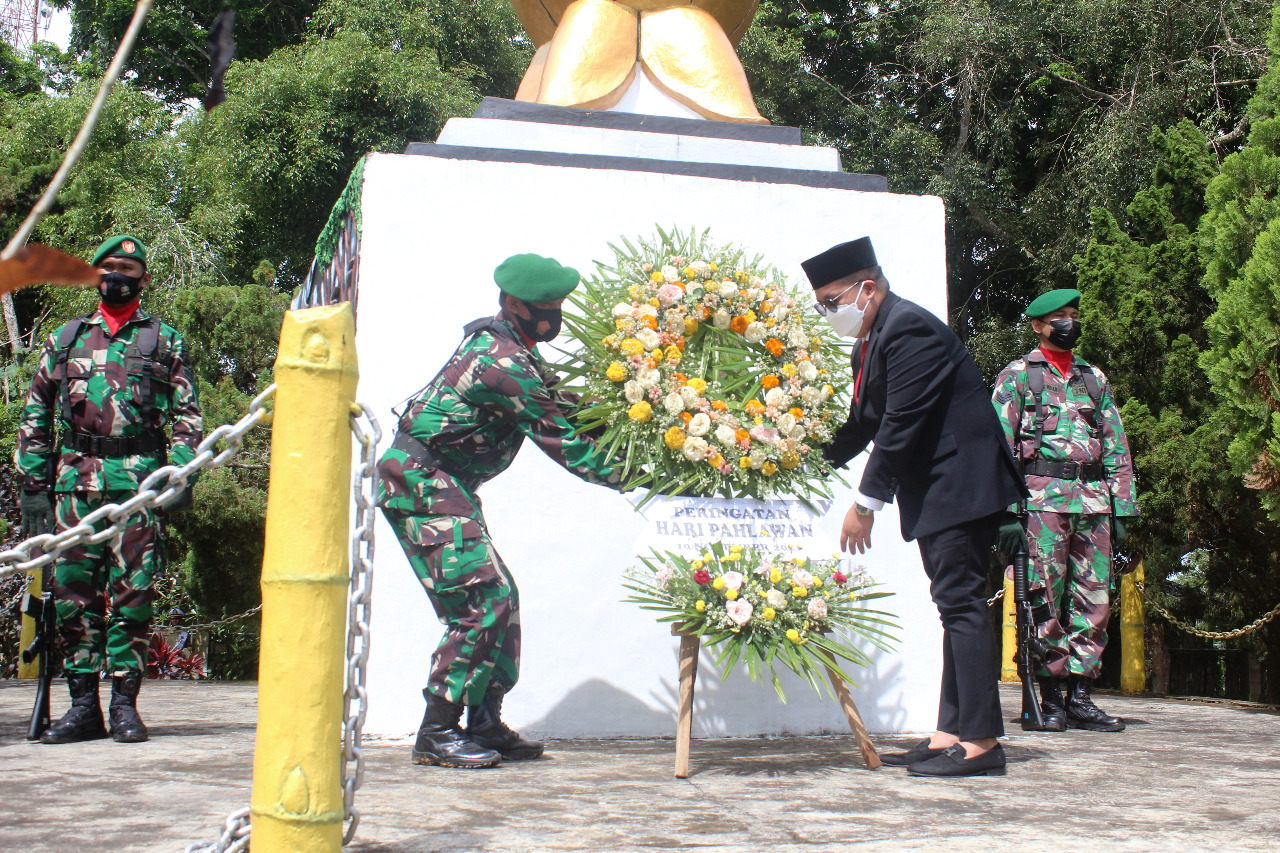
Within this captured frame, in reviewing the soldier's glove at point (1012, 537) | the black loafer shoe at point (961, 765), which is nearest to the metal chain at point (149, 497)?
the black loafer shoe at point (961, 765)

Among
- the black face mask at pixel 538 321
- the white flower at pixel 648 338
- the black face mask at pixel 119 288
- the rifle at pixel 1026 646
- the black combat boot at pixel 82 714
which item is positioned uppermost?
the black face mask at pixel 119 288

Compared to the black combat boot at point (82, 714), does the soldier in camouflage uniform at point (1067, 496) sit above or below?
above

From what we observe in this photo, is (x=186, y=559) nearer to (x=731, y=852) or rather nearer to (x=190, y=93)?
(x=731, y=852)

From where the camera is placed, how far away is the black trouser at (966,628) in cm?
348

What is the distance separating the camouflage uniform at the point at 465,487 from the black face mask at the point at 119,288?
1.53 meters

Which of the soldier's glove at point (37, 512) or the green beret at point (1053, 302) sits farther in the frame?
the green beret at point (1053, 302)

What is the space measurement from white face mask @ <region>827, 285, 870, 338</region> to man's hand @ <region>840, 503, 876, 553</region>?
623mm

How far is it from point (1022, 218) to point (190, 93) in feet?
45.7

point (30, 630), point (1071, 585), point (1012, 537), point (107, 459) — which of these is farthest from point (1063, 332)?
point (30, 630)

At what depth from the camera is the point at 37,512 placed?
14.1 ft

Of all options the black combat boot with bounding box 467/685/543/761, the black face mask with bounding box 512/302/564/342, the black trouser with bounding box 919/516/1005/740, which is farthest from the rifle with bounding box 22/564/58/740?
the black trouser with bounding box 919/516/1005/740

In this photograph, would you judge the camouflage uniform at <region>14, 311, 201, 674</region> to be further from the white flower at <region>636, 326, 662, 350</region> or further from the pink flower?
the pink flower

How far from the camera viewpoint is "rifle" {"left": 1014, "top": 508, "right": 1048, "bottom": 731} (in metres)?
4.93

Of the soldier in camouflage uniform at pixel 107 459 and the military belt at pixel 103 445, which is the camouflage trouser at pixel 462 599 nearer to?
the soldier in camouflage uniform at pixel 107 459
